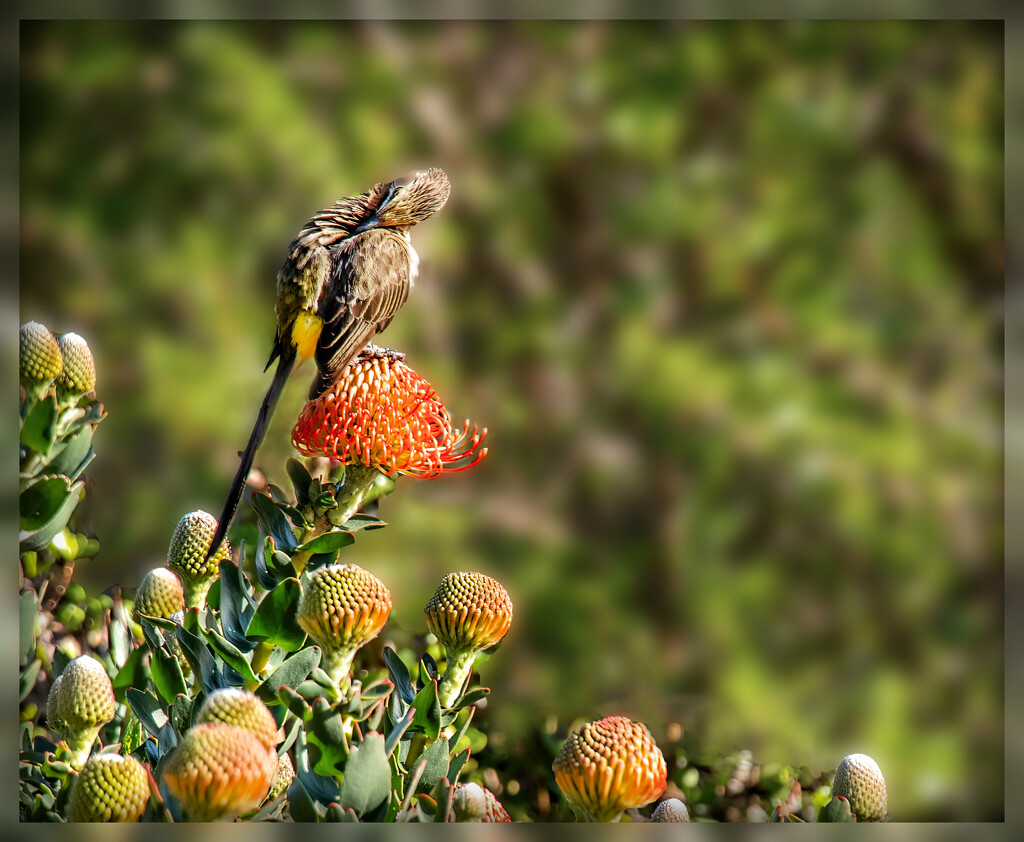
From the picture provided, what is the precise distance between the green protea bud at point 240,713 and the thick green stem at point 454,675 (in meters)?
0.22

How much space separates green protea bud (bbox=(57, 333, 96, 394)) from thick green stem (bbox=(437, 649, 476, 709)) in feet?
Result: 1.83

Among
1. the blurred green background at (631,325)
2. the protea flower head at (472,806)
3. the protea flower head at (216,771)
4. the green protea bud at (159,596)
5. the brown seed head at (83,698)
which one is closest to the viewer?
the protea flower head at (216,771)

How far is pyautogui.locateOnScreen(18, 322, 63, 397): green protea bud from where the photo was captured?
101cm

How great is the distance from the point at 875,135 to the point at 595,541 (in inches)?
27.4

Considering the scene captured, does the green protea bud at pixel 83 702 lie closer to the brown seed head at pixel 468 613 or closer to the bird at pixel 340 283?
the bird at pixel 340 283

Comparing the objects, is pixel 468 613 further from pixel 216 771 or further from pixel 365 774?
pixel 216 771

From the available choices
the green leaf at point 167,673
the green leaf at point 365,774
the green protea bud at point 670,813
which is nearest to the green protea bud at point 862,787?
the green protea bud at point 670,813

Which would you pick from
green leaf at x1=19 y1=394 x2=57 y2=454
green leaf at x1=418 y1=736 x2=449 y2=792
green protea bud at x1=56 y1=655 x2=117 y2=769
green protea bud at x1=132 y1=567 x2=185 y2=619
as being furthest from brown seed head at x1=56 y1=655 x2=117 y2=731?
green leaf at x1=418 y1=736 x2=449 y2=792

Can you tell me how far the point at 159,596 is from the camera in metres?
1.05

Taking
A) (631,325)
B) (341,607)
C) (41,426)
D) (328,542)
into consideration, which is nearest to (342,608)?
(341,607)

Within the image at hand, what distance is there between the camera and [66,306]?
118 centimetres

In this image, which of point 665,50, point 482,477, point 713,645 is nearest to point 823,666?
point 713,645

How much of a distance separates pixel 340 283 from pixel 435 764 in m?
0.55

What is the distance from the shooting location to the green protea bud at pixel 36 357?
3.30 feet
